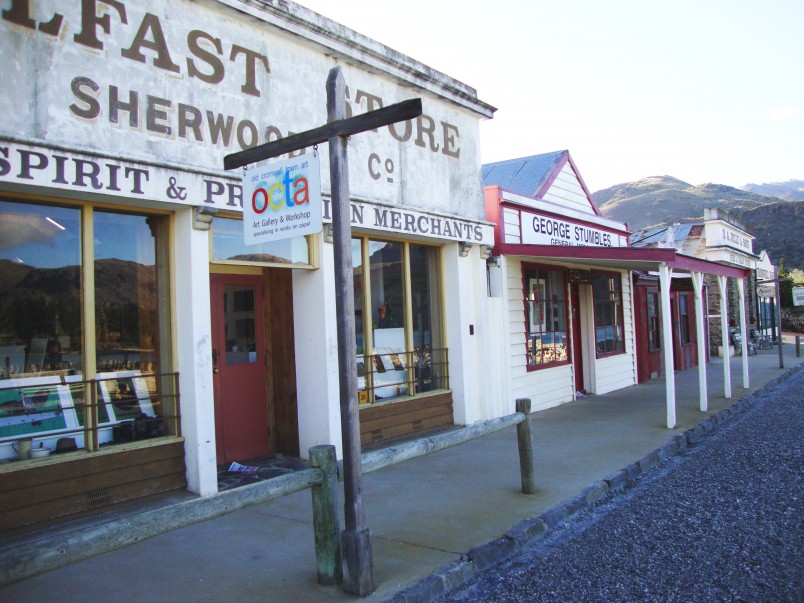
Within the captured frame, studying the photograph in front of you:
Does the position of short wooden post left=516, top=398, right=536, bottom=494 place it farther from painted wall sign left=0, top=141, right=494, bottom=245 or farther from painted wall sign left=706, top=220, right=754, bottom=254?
painted wall sign left=706, top=220, right=754, bottom=254

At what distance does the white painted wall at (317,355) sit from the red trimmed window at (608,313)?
7990 millimetres

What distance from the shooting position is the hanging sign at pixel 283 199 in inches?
170

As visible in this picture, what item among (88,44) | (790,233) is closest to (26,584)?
(88,44)

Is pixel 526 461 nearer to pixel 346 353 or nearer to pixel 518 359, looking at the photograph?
pixel 346 353

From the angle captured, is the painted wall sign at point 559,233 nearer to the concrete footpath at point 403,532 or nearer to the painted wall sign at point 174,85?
the painted wall sign at point 174,85

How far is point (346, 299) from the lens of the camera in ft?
13.8

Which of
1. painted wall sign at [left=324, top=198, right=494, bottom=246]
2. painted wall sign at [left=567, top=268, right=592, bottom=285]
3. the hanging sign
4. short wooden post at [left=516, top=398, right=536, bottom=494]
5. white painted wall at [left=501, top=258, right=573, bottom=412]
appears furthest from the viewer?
painted wall sign at [left=567, top=268, right=592, bottom=285]

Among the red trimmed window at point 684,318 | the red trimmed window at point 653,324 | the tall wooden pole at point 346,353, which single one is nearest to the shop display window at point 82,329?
the tall wooden pole at point 346,353

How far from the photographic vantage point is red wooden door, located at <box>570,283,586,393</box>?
43.5ft

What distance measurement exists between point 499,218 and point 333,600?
306 inches

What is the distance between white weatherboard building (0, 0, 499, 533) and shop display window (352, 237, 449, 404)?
1.6 inches

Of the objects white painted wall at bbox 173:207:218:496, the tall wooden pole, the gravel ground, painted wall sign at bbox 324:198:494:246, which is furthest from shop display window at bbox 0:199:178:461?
the gravel ground

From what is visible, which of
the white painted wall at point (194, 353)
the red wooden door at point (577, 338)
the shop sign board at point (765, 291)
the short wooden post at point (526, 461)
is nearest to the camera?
the white painted wall at point (194, 353)

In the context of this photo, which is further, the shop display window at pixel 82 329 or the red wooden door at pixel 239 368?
the red wooden door at pixel 239 368
